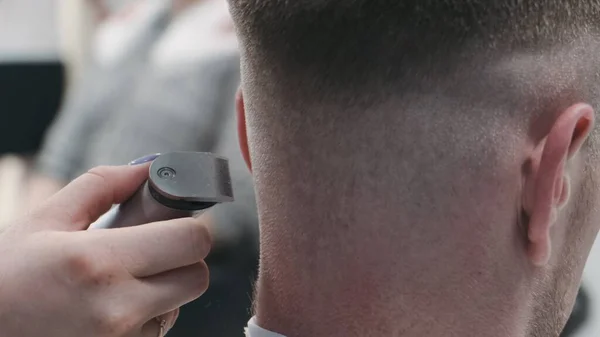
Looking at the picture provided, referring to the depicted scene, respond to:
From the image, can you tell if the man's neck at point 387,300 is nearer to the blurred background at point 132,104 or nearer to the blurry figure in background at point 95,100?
the blurred background at point 132,104

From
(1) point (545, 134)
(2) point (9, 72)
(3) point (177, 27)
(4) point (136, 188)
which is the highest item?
(1) point (545, 134)

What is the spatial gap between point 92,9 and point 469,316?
2.11 m

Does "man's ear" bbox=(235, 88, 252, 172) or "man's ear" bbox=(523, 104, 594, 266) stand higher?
"man's ear" bbox=(523, 104, 594, 266)

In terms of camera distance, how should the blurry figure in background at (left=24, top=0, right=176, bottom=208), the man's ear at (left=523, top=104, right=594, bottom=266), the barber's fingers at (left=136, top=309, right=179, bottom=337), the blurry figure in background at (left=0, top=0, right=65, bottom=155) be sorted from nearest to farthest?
the man's ear at (left=523, top=104, right=594, bottom=266)
the barber's fingers at (left=136, top=309, right=179, bottom=337)
the blurry figure in background at (left=24, top=0, right=176, bottom=208)
the blurry figure in background at (left=0, top=0, right=65, bottom=155)

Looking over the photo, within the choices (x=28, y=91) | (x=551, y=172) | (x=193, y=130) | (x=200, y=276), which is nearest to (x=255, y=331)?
(x=200, y=276)

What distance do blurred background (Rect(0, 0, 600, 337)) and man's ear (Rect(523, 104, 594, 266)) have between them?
405 millimetres

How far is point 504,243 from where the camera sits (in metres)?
0.61

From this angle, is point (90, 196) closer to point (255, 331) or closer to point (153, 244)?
point (153, 244)

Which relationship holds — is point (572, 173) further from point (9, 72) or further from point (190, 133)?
point (9, 72)

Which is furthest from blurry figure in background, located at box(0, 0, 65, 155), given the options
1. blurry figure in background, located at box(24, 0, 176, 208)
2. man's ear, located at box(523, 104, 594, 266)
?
man's ear, located at box(523, 104, 594, 266)

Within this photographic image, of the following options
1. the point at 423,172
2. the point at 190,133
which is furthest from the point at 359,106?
the point at 190,133

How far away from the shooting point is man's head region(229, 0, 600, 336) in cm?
58

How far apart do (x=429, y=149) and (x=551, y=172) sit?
0.10m

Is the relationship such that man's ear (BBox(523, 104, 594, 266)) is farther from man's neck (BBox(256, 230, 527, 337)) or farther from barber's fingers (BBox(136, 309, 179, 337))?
barber's fingers (BBox(136, 309, 179, 337))
